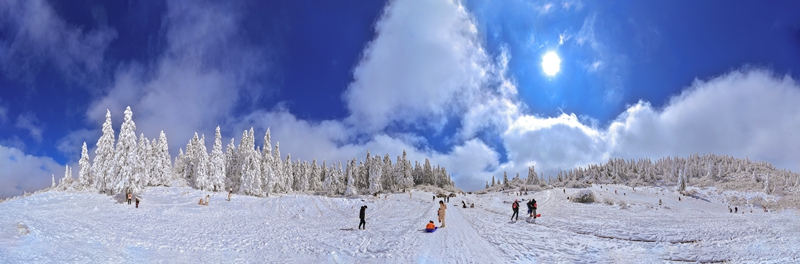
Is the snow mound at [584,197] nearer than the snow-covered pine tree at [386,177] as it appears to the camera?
Yes

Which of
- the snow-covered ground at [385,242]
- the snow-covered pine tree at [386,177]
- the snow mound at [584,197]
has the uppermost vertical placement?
the snow-covered pine tree at [386,177]

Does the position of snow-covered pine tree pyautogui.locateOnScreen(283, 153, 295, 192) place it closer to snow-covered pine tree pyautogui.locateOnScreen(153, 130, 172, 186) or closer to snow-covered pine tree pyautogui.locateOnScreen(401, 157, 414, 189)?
snow-covered pine tree pyautogui.locateOnScreen(153, 130, 172, 186)

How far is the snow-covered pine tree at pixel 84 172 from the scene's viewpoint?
59.4 m

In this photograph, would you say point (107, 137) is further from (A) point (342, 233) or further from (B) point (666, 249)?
(B) point (666, 249)

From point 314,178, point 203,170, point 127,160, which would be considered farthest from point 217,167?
point 314,178

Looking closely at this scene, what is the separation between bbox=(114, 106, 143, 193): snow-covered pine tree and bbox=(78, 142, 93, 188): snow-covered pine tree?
19081mm

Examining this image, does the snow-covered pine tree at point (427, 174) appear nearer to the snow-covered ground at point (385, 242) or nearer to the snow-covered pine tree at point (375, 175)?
the snow-covered pine tree at point (375, 175)

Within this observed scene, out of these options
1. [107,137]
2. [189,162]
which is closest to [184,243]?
[107,137]

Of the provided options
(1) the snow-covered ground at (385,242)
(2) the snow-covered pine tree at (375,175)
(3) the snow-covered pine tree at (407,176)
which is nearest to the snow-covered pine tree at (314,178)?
(2) the snow-covered pine tree at (375,175)

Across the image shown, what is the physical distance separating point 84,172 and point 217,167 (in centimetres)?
1963

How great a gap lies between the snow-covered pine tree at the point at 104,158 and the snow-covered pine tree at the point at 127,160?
4.36 ft

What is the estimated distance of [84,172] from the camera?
199 feet

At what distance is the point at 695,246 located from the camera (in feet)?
59.1

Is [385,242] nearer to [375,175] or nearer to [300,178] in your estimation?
[375,175]
